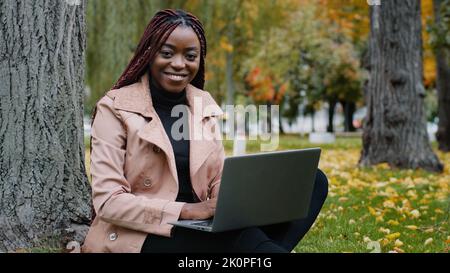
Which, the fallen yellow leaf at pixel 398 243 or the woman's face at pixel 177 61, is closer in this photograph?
the woman's face at pixel 177 61

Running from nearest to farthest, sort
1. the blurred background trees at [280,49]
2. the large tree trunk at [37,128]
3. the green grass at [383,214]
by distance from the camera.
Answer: the large tree trunk at [37,128]
the green grass at [383,214]
the blurred background trees at [280,49]

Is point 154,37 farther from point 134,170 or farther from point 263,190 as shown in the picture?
point 263,190

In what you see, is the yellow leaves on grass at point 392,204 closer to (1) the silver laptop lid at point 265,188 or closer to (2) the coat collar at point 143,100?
(1) the silver laptop lid at point 265,188

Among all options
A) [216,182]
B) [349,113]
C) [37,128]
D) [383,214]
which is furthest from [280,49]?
[216,182]

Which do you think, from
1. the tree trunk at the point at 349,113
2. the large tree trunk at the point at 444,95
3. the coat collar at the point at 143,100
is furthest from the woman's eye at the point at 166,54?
the tree trunk at the point at 349,113

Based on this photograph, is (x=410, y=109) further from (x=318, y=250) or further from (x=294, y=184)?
(x=294, y=184)

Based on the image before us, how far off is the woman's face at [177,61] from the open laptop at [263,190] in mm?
625

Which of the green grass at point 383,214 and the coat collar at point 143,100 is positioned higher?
the coat collar at point 143,100

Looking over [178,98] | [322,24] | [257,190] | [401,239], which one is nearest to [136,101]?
[178,98]

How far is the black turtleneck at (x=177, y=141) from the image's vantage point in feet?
9.28

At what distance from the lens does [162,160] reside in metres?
2.75

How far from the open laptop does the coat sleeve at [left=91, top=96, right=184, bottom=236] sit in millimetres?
85

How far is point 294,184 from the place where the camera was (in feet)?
8.79

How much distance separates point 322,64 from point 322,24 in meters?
2.08
